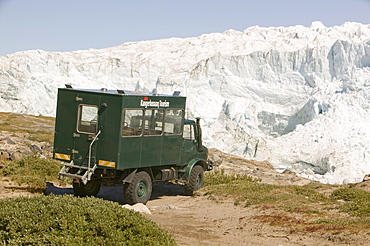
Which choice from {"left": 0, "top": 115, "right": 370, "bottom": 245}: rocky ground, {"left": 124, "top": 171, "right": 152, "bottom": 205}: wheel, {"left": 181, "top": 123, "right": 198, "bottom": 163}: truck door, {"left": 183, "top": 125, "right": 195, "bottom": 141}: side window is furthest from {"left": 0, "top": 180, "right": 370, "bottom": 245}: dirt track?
{"left": 183, "top": 125, "right": 195, "bottom": 141}: side window

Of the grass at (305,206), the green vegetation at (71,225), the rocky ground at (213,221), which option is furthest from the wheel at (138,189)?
the green vegetation at (71,225)

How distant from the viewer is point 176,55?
2099 inches

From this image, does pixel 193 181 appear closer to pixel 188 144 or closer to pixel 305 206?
pixel 188 144

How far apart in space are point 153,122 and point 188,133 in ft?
6.75

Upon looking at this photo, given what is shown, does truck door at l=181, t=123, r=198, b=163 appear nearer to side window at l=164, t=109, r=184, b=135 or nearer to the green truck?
the green truck

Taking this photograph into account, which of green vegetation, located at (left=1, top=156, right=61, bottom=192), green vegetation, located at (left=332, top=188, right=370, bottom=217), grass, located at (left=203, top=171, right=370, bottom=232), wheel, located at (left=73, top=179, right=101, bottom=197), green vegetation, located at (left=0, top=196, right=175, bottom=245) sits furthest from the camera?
green vegetation, located at (left=1, top=156, right=61, bottom=192)

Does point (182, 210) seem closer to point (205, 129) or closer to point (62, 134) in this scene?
point (62, 134)

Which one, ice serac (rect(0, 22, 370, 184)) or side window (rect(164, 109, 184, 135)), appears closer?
side window (rect(164, 109, 184, 135))

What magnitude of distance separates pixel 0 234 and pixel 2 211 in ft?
1.30

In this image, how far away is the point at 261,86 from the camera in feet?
138

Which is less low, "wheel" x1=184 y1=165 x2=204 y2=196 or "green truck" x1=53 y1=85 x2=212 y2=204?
"green truck" x1=53 y1=85 x2=212 y2=204

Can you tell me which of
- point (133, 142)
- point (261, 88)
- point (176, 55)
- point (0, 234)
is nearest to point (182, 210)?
point (133, 142)

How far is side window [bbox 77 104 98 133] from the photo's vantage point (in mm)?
10227

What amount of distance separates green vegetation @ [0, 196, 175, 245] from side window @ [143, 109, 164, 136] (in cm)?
472
